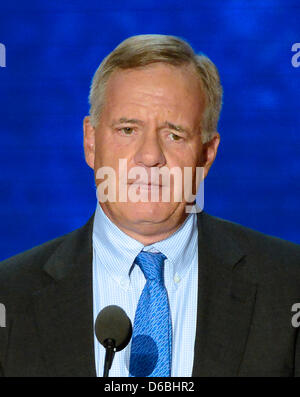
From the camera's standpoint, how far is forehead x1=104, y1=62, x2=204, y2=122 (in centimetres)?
169

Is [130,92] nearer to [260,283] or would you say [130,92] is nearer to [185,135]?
[185,135]

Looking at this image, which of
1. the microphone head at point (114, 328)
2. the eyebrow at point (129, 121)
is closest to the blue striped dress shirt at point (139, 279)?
the eyebrow at point (129, 121)

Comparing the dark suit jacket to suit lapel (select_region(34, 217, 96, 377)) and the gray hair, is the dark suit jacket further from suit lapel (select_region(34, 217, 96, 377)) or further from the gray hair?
the gray hair

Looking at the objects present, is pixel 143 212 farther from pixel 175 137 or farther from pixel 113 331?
pixel 113 331

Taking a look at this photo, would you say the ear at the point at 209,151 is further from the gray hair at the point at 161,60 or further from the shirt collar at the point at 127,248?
the shirt collar at the point at 127,248

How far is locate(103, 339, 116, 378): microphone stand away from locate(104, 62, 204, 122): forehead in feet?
2.23

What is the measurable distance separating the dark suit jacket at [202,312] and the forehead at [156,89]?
0.38 meters

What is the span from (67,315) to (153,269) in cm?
25

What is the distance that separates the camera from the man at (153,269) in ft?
5.22

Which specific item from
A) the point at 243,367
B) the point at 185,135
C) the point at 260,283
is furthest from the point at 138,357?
the point at 185,135

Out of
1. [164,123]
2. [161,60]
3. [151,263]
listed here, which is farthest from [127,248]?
[161,60]

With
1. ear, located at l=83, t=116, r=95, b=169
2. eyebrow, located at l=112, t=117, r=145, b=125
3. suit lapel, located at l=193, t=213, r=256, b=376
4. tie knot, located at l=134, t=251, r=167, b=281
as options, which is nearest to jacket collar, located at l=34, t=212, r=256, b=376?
suit lapel, located at l=193, t=213, r=256, b=376
